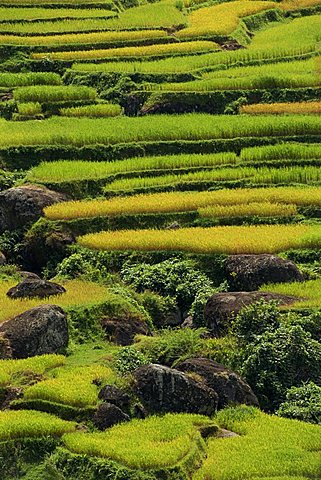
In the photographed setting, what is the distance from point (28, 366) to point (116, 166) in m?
9.58

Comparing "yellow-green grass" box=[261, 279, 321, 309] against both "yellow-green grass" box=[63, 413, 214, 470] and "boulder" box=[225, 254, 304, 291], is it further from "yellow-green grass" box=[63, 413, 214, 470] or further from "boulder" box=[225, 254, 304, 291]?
"yellow-green grass" box=[63, 413, 214, 470]

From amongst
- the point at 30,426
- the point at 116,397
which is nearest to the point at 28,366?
the point at 116,397

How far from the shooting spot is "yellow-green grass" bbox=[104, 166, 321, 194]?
2648 cm

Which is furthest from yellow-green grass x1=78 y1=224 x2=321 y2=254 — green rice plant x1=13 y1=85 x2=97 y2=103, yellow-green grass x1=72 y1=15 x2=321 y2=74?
yellow-green grass x1=72 y1=15 x2=321 y2=74

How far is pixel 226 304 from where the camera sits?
20.5m

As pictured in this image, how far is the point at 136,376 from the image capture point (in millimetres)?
17328

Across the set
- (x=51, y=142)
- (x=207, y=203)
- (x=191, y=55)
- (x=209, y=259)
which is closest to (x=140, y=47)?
(x=191, y=55)

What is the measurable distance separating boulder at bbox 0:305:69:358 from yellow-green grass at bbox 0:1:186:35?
17.4m

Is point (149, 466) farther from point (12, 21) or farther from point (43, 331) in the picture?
point (12, 21)

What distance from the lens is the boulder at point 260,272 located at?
857 inches

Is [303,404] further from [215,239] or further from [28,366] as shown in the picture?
[215,239]

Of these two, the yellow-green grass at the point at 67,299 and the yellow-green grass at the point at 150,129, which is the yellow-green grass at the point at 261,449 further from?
the yellow-green grass at the point at 150,129

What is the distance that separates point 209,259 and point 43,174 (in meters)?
5.24

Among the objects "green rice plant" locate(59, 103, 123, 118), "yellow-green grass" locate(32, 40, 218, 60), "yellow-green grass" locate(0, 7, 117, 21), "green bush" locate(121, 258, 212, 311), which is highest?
"yellow-green grass" locate(0, 7, 117, 21)
